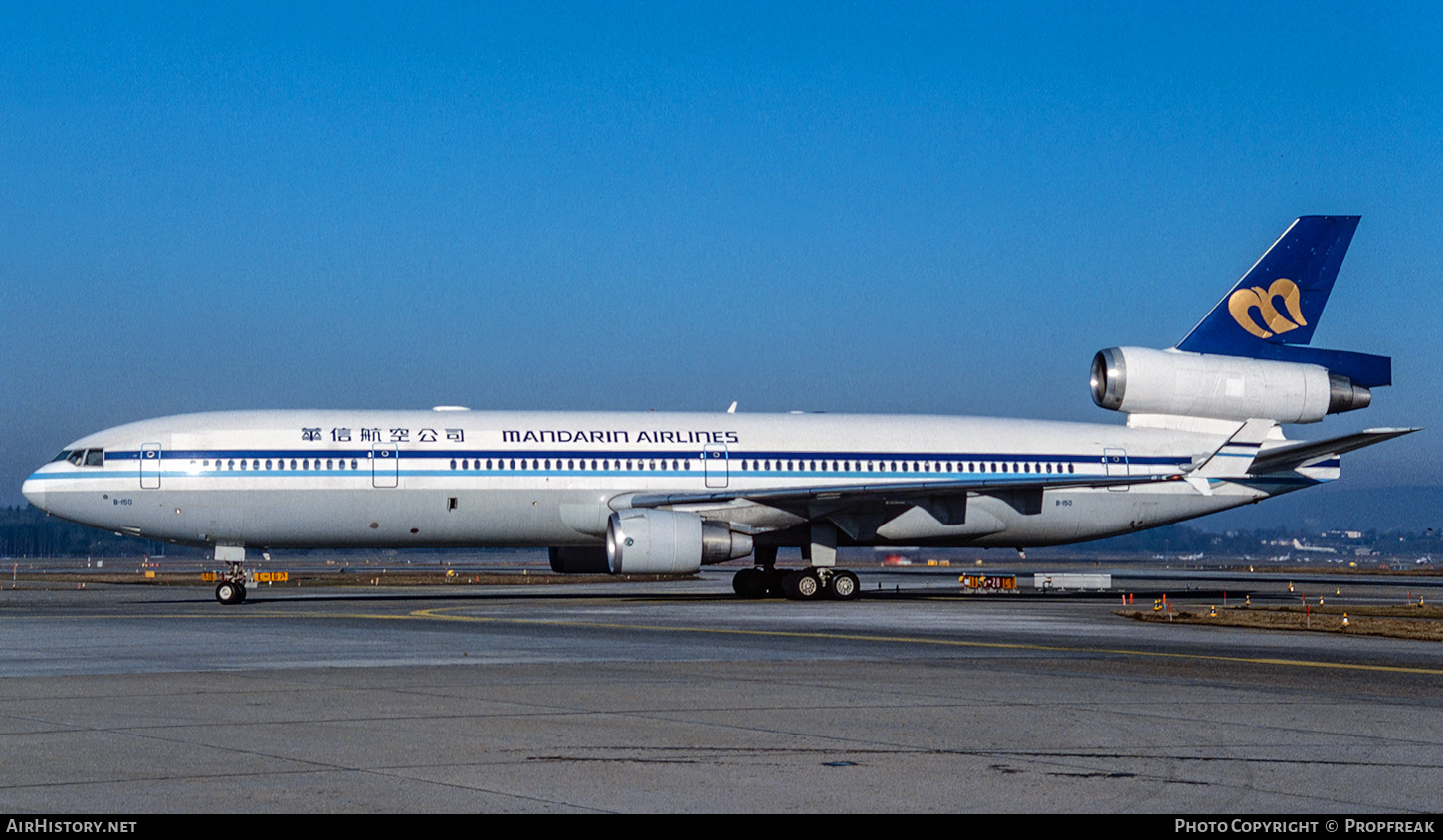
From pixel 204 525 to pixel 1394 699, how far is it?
2676 cm

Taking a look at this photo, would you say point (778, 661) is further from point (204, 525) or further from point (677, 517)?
point (204, 525)

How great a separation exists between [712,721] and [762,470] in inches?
964

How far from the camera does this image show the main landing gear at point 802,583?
36500 mm

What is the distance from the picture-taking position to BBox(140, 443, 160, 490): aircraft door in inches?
1326

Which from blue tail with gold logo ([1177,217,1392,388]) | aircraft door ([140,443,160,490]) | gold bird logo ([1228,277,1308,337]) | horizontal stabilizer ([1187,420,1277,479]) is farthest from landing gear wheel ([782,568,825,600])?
aircraft door ([140,443,160,490])

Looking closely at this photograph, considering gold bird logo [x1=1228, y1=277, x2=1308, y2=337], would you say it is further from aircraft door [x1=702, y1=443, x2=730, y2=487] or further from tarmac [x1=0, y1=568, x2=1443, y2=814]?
tarmac [x1=0, y1=568, x2=1443, y2=814]

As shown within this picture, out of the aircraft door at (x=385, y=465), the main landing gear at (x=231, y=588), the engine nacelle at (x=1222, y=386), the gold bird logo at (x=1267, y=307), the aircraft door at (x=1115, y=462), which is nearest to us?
the main landing gear at (x=231, y=588)

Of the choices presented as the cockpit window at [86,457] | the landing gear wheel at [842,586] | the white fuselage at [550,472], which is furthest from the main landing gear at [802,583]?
the cockpit window at [86,457]

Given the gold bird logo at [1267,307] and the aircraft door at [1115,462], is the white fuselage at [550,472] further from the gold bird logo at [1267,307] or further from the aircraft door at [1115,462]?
the gold bird logo at [1267,307]

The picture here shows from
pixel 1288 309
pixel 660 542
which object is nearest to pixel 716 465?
pixel 660 542

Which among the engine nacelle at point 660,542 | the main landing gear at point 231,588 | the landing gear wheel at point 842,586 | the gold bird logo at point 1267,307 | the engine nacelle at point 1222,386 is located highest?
the gold bird logo at point 1267,307

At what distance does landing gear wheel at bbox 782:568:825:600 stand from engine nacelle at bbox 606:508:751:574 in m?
3.12

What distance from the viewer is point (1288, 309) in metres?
38.5

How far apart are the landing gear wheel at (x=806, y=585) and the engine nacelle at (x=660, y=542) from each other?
123 inches
